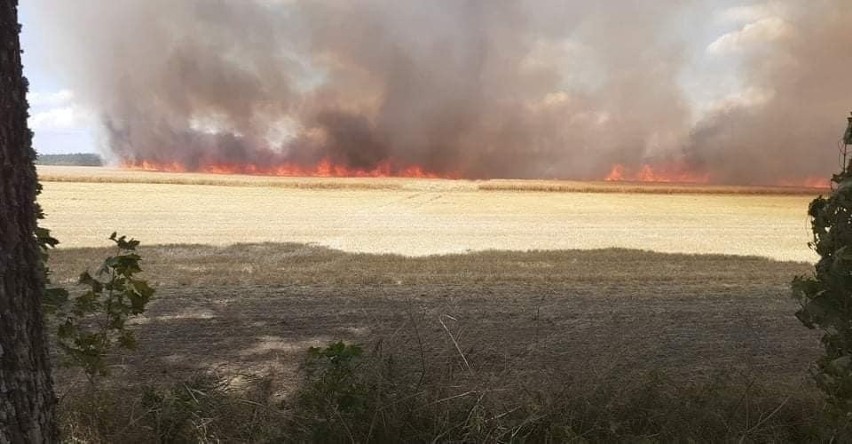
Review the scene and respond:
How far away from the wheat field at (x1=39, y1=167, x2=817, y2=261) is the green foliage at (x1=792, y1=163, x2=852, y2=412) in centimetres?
666

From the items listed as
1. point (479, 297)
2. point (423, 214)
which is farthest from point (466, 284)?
point (423, 214)

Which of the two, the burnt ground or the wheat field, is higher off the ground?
the wheat field

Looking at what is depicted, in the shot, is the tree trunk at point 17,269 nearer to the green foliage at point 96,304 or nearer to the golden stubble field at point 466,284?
the green foliage at point 96,304

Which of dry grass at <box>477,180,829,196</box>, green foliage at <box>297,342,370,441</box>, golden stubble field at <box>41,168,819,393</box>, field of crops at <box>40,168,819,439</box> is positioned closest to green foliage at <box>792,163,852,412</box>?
field of crops at <box>40,168,819,439</box>

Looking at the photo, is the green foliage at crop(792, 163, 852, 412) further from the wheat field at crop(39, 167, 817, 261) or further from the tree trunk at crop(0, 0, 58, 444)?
the wheat field at crop(39, 167, 817, 261)

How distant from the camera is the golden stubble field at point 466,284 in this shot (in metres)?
6.25

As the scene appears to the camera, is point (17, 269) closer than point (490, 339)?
Yes

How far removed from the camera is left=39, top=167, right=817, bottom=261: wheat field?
16.9m

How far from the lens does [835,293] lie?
11.8ft

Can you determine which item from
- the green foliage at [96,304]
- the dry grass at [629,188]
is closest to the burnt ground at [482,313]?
the green foliage at [96,304]

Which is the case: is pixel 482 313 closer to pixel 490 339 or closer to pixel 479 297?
pixel 479 297

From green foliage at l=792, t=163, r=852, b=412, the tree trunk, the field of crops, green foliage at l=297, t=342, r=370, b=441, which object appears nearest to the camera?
the tree trunk

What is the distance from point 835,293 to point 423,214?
2052cm

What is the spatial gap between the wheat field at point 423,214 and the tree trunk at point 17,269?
9907mm
